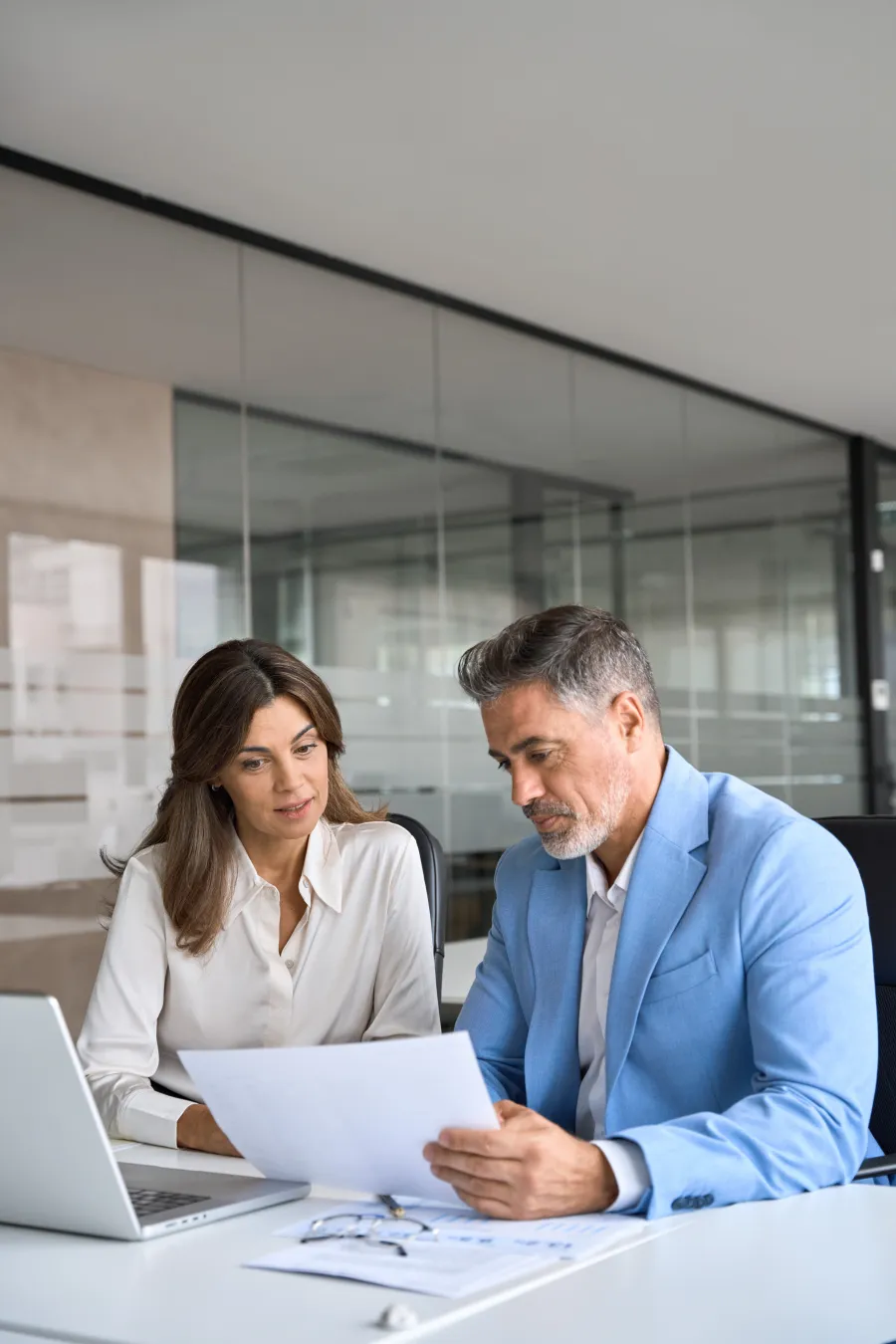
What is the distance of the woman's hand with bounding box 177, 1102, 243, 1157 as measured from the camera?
6.09 ft

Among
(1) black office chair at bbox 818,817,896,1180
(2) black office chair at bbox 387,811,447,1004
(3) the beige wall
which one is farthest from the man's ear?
(3) the beige wall

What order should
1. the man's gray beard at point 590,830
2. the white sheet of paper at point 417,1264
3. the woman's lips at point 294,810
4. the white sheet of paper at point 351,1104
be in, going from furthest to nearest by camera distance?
the woman's lips at point 294,810 → the man's gray beard at point 590,830 → the white sheet of paper at point 351,1104 → the white sheet of paper at point 417,1264

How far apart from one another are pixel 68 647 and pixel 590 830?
307 centimetres

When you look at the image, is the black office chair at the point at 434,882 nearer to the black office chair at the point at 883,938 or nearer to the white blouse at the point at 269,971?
the white blouse at the point at 269,971

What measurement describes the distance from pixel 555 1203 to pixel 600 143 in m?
3.71

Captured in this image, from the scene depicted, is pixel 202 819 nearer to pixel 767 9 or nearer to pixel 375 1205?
pixel 375 1205

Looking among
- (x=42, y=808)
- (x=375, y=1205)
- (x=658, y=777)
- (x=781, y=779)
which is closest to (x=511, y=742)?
(x=658, y=777)

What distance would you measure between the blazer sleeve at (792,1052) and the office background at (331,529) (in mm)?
3155

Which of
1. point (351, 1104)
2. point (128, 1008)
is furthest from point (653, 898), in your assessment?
point (128, 1008)

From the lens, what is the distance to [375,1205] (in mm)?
1517

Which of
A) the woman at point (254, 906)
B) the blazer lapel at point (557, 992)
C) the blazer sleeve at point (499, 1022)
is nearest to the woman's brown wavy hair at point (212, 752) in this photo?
the woman at point (254, 906)

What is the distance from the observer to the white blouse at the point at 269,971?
217cm

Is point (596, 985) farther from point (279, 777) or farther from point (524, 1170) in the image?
point (279, 777)

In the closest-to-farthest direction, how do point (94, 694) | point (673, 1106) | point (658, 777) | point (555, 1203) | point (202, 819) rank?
point (555, 1203), point (673, 1106), point (658, 777), point (202, 819), point (94, 694)
